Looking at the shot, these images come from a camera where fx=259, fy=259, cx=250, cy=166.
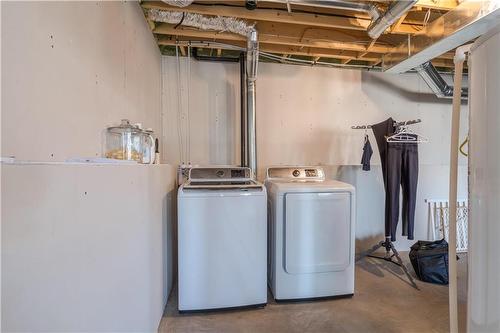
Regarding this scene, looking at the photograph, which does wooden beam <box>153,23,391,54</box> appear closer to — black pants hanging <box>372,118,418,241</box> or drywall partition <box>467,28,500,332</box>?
black pants hanging <box>372,118,418,241</box>

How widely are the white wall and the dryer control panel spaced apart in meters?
0.47

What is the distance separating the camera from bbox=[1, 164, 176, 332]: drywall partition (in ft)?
1.91

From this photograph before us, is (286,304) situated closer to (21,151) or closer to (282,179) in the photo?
(282,179)

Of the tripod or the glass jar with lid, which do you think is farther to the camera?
the tripod

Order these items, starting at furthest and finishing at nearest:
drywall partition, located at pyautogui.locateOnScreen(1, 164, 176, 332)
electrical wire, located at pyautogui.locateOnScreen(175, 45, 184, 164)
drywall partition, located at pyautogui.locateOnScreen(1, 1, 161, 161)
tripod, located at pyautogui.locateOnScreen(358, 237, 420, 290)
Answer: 1. electrical wire, located at pyautogui.locateOnScreen(175, 45, 184, 164)
2. tripod, located at pyautogui.locateOnScreen(358, 237, 420, 290)
3. drywall partition, located at pyautogui.locateOnScreen(1, 1, 161, 161)
4. drywall partition, located at pyautogui.locateOnScreen(1, 164, 176, 332)

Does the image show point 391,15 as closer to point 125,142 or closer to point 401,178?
→ point 401,178

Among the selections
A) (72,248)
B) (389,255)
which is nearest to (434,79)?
(389,255)

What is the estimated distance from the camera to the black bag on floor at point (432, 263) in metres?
2.61

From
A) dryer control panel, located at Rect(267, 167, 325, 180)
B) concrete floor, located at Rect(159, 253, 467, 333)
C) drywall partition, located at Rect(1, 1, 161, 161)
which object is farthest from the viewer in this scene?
dryer control panel, located at Rect(267, 167, 325, 180)

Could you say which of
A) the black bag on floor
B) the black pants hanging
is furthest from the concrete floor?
the black pants hanging

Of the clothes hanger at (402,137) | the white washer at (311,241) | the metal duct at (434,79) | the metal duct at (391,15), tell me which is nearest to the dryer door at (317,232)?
the white washer at (311,241)

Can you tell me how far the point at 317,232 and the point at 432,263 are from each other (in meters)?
1.39

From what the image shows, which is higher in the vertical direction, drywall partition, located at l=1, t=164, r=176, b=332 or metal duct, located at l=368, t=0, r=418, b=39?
metal duct, located at l=368, t=0, r=418, b=39

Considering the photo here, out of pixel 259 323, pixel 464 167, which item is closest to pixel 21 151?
pixel 259 323
